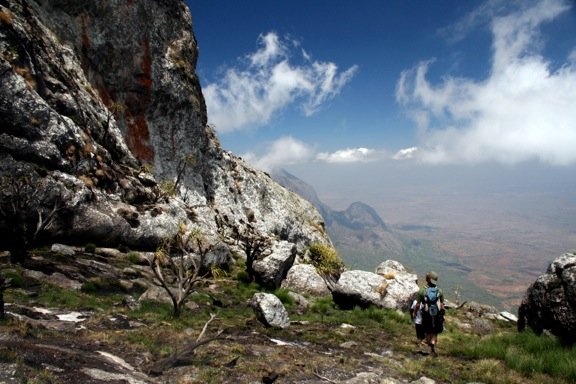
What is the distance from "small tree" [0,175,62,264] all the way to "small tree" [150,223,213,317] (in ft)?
27.9

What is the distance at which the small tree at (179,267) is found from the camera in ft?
69.4

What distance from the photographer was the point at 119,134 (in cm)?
4959

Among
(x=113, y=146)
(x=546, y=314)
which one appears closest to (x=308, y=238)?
(x=113, y=146)

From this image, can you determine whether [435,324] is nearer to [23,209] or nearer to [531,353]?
[531,353]

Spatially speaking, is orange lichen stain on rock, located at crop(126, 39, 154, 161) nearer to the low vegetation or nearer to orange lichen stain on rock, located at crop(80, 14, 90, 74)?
orange lichen stain on rock, located at crop(80, 14, 90, 74)

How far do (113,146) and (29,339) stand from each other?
125 feet

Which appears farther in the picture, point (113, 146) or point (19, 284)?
point (113, 146)

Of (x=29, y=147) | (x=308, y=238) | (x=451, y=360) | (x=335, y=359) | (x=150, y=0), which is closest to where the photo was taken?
(x=335, y=359)

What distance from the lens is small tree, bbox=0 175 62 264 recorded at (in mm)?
26688

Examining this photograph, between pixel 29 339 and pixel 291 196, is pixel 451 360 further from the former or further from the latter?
pixel 291 196

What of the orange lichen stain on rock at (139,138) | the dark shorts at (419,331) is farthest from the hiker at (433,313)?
the orange lichen stain on rock at (139,138)

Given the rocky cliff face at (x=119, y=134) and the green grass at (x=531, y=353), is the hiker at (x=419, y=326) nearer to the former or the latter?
the green grass at (x=531, y=353)

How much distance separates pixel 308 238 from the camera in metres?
82.0

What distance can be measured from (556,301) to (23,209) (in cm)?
3508
